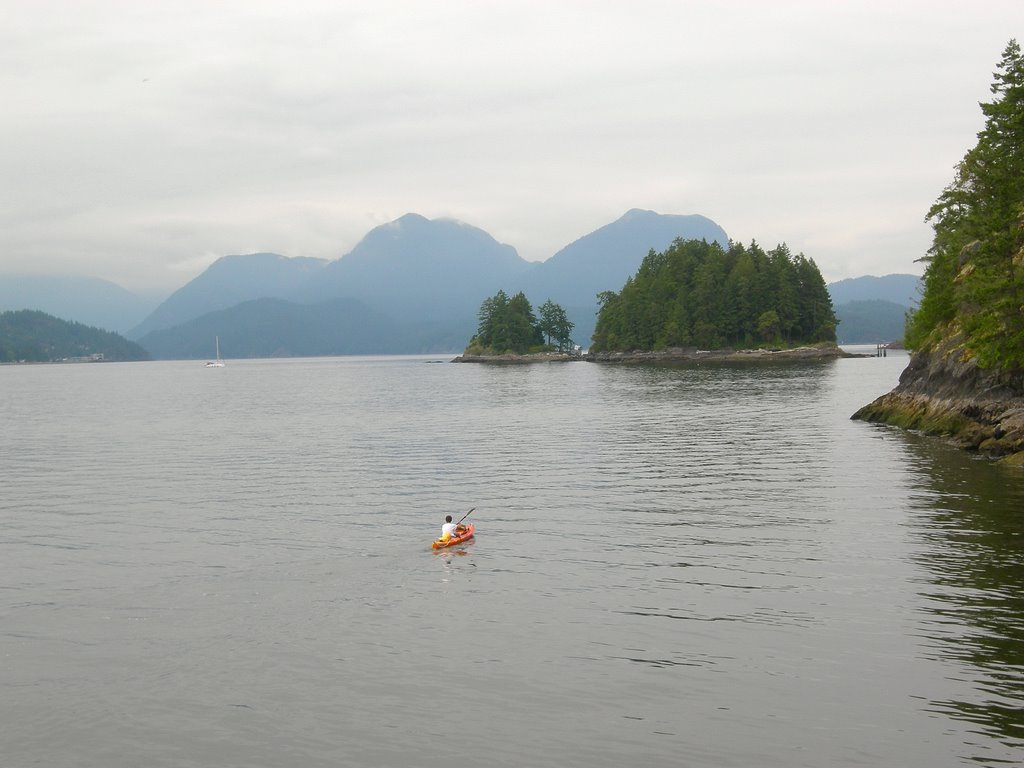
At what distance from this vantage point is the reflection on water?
55.5 ft

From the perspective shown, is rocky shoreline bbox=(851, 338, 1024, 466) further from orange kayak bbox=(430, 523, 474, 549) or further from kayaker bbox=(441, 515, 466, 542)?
kayaker bbox=(441, 515, 466, 542)

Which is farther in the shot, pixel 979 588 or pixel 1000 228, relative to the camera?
pixel 1000 228

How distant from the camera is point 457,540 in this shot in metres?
31.5

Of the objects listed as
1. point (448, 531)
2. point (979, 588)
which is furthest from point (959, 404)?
point (448, 531)

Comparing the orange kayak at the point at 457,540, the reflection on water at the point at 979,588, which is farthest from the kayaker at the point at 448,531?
the reflection on water at the point at 979,588

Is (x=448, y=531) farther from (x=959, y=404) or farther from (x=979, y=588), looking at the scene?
(x=959, y=404)

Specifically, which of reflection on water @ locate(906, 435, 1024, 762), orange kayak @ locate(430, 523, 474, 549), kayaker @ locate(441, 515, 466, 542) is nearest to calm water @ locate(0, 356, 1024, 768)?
reflection on water @ locate(906, 435, 1024, 762)

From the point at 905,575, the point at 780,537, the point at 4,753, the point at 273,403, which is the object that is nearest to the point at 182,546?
the point at 4,753

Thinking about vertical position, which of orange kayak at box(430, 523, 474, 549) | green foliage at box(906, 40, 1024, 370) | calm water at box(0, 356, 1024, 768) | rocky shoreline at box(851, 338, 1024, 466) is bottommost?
→ calm water at box(0, 356, 1024, 768)

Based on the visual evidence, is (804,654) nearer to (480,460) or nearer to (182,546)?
(182,546)

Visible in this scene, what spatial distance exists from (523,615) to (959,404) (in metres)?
49.1

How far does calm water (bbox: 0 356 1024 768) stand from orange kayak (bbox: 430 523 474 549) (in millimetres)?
404

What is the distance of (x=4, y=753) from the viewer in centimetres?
1628

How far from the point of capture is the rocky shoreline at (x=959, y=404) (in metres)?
51.5
